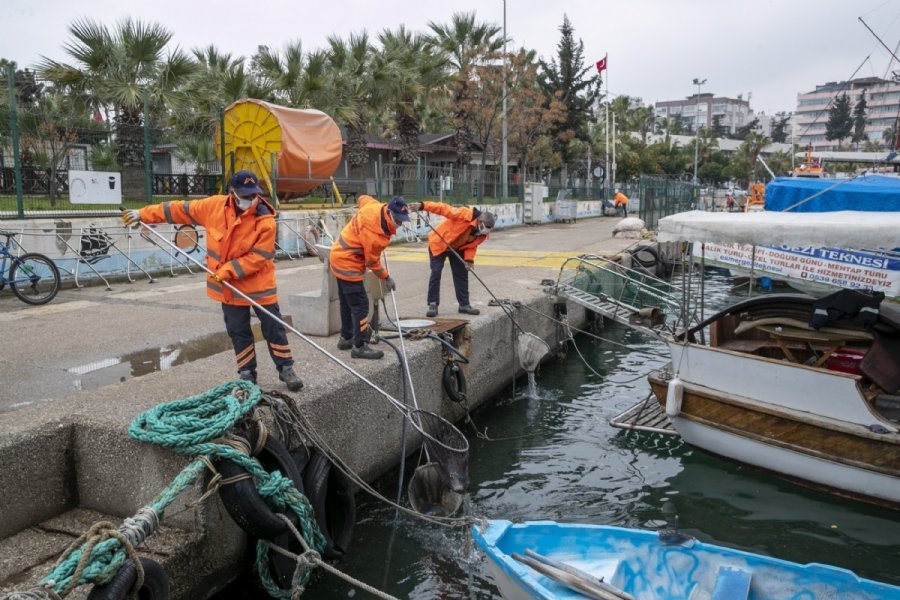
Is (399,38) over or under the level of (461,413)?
over

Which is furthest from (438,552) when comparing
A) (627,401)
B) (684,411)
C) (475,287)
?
(475,287)

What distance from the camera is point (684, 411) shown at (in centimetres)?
728

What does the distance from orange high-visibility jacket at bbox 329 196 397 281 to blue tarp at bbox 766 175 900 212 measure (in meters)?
4.94

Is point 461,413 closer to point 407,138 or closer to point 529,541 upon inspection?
point 529,541

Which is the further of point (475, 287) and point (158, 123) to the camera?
point (158, 123)

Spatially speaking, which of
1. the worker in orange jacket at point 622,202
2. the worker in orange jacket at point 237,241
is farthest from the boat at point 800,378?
the worker in orange jacket at point 622,202

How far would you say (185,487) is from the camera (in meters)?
3.80

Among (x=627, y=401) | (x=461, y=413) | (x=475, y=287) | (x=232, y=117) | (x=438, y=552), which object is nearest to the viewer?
(x=438, y=552)

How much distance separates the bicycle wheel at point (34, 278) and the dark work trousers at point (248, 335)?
6392 mm

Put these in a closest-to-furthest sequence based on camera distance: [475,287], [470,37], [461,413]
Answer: [461,413], [475,287], [470,37]

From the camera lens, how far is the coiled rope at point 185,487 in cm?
319

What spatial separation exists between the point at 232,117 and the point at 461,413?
41.8 ft

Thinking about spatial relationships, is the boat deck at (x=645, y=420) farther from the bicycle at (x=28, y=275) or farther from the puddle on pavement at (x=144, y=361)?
the bicycle at (x=28, y=275)

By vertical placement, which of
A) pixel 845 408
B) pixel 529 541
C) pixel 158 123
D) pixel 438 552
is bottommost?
pixel 438 552
